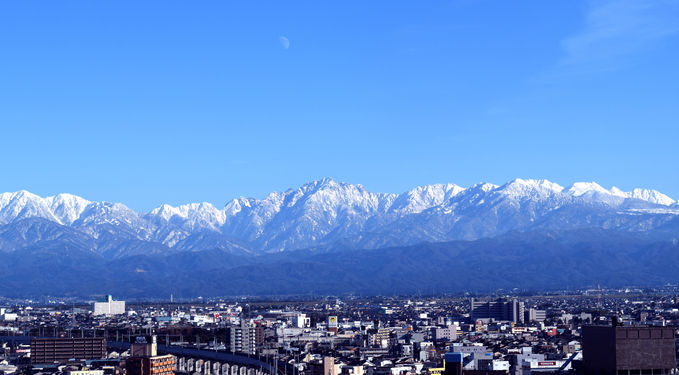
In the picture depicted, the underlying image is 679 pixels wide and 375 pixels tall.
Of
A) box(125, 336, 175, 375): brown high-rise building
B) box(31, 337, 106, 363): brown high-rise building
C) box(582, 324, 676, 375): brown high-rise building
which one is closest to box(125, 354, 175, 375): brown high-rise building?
box(125, 336, 175, 375): brown high-rise building

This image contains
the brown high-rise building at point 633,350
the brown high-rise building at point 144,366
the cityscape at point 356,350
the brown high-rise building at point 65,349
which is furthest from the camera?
the brown high-rise building at point 65,349

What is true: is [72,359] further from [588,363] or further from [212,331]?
[588,363]

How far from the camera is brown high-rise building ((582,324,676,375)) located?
76.4 m

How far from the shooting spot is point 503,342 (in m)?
158

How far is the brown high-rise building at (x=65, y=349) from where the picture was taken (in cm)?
14600

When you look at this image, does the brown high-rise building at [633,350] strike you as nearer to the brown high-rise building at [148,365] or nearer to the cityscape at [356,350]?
the cityscape at [356,350]

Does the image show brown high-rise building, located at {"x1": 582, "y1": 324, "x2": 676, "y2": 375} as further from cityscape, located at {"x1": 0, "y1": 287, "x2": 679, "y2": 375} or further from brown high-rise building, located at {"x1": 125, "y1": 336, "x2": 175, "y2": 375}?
brown high-rise building, located at {"x1": 125, "y1": 336, "x2": 175, "y2": 375}

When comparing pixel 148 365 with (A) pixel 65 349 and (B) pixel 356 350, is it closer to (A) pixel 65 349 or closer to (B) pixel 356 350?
(A) pixel 65 349

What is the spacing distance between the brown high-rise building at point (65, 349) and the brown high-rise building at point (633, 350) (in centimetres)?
7944

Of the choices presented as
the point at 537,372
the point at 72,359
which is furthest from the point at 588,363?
the point at 72,359

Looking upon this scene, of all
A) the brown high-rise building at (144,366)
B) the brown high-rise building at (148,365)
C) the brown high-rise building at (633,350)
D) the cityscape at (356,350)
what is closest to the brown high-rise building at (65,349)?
the cityscape at (356,350)

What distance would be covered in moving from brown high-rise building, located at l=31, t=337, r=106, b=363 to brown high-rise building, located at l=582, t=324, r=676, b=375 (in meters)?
79.4

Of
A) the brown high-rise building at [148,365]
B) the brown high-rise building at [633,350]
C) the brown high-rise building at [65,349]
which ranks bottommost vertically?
the brown high-rise building at [65,349]

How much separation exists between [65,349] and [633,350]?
86560 mm
